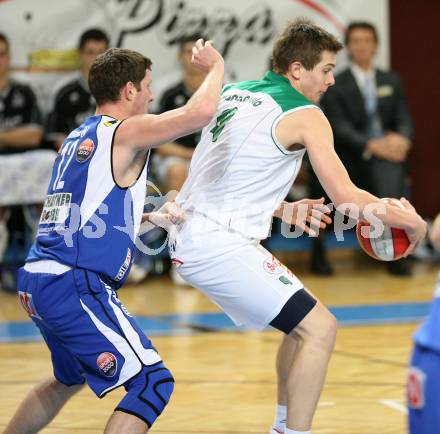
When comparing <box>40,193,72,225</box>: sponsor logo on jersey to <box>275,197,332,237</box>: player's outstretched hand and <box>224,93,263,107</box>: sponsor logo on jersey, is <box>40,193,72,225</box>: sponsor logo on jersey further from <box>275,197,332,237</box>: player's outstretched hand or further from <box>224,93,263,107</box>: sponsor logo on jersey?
<box>275,197,332,237</box>: player's outstretched hand

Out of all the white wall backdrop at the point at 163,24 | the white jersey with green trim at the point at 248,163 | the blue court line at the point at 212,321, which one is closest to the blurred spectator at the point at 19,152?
the white wall backdrop at the point at 163,24

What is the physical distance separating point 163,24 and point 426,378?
741 centimetres

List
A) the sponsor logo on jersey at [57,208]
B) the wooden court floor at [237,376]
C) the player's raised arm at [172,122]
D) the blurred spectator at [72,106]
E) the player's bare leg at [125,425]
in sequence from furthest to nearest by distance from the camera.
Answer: the blurred spectator at [72,106] → the wooden court floor at [237,376] → the sponsor logo on jersey at [57,208] → the player's raised arm at [172,122] → the player's bare leg at [125,425]

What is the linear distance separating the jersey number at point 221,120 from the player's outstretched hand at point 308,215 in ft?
1.62

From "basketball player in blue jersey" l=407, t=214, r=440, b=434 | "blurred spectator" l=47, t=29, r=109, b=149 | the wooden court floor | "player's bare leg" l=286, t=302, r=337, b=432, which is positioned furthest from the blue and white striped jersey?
"blurred spectator" l=47, t=29, r=109, b=149

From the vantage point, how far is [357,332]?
7.45 metres

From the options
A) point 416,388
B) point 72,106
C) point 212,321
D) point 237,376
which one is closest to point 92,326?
point 416,388

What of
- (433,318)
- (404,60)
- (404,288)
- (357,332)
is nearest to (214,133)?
(433,318)

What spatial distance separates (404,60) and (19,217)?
445cm

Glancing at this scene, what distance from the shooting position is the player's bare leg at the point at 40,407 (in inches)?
173

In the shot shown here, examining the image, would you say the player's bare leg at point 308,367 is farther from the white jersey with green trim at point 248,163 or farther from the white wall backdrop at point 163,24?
the white wall backdrop at point 163,24

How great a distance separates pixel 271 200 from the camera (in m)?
4.60

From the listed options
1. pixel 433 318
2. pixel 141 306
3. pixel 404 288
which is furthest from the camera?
pixel 404 288

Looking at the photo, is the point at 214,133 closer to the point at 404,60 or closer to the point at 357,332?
the point at 357,332
